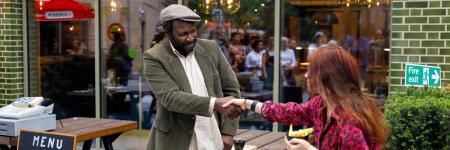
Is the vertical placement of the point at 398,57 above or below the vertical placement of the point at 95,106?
above

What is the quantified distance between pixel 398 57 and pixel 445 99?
98cm

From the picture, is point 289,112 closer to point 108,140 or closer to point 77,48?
point 108,140

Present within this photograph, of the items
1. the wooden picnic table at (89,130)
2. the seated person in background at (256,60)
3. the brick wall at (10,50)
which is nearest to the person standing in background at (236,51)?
the seated person in background at (256,60)

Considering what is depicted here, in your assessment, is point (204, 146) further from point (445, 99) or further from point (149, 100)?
point (149, 100)

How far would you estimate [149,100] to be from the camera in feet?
26.6

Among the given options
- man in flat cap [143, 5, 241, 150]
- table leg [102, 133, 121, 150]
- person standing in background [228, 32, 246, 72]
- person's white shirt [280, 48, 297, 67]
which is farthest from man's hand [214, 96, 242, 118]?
person standing in background [228, 32, 246, 72]

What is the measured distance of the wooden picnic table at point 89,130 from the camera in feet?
15.6

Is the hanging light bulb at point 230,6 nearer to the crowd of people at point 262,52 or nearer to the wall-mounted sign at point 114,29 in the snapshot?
the crowd of people at point 262,52

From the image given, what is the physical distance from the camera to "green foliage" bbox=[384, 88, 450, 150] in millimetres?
4121

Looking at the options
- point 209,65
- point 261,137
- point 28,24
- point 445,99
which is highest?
point 28,24

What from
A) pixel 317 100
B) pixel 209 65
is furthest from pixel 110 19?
pixel 317 100

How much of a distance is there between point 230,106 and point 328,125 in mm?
799

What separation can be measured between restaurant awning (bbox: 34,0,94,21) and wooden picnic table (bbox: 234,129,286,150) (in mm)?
3867

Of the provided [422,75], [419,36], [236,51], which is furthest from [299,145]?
[236,51]
